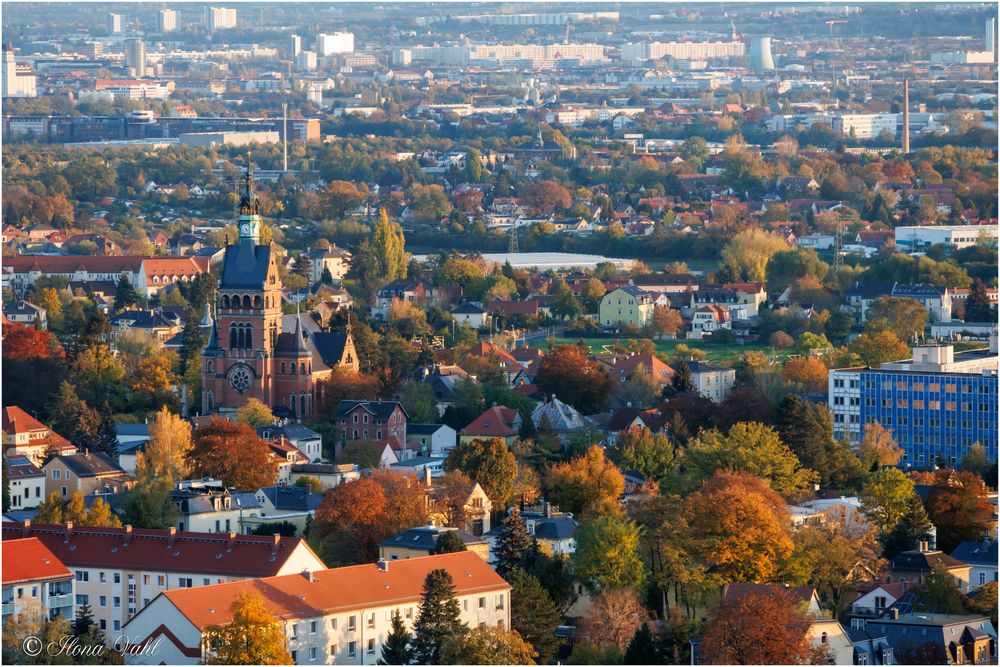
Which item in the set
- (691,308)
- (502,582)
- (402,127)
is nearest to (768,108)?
(402,127)

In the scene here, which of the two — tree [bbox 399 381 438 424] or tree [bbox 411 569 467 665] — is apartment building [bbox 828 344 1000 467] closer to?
tree [bbox 399 381 438 424]

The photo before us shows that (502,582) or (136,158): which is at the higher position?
(502,582)

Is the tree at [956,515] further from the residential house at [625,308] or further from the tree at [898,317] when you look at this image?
the residential house at [625,308]

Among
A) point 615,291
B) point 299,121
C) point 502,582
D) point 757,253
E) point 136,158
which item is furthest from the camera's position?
point 299,121

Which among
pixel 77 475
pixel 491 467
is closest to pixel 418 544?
pixel 491 467

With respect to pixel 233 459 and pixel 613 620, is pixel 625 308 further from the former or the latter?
pixel 613 620

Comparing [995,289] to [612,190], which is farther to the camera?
[612,190]

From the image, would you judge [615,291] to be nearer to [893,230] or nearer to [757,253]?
[757,253]
